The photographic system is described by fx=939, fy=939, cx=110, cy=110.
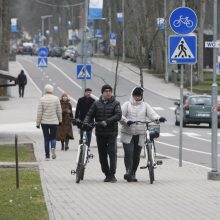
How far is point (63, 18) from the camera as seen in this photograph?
458 feet

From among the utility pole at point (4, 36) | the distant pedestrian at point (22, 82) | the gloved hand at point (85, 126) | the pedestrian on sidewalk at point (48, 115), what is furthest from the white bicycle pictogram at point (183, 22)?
the distant pedestrian at point (22, 82)

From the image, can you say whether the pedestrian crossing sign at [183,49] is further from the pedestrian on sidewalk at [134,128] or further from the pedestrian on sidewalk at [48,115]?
the pedestrian on sidewalk at [48,115]

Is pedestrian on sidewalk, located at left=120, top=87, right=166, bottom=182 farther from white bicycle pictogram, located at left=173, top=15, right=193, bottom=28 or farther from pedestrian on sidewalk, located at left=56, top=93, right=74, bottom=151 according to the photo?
pedestrian on sidewalk, located at left=56, top=93, right=74, bottom=151

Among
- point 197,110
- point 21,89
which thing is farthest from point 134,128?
point 21,89

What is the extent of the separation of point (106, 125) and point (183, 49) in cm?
386

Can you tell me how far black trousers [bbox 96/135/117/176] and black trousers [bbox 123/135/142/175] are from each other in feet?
0.76

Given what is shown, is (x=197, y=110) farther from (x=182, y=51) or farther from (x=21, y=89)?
(x=21, y=89)

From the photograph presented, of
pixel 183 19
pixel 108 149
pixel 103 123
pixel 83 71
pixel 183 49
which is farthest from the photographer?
pixel 83 71

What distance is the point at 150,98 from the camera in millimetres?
67188

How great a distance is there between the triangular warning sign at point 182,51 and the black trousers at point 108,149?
3.57 m

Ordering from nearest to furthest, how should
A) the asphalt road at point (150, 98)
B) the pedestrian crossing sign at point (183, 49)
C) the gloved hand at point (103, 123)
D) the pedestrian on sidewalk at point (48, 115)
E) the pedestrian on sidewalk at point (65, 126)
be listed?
the gloved hand at point (103, 123)
the pedestrian crossing sign at point (183, 49)
the pedestrian on sidewalk at point (48, 115)
the pedestrian on sidewalk at point (65, 126)
the asphalt road at point (150, 98)

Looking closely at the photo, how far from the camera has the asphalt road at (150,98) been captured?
28.2 metres

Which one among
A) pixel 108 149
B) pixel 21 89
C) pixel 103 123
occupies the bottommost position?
pixel 21 89

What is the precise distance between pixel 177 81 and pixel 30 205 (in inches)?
2650
